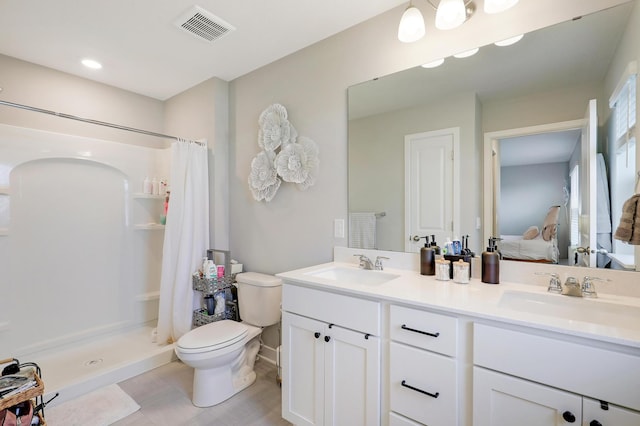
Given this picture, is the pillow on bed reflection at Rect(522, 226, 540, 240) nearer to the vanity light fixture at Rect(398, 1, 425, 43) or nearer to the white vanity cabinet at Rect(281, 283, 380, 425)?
the white vanity cabinet at Rect(281, 283, 380, 425)

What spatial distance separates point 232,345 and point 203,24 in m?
2.07

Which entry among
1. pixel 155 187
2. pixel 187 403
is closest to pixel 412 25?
pixel 187 403

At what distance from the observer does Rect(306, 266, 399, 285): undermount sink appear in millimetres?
1684

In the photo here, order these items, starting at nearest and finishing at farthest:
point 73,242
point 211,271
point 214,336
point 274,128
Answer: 1. point 214,336
2. point 274,128
3. point 211,271
4. point 73,242

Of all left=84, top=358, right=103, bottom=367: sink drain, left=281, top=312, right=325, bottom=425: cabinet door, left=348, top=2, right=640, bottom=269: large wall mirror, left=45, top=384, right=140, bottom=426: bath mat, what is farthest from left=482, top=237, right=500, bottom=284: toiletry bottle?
left=84, top=358, right=103, bottom=367: sink drain

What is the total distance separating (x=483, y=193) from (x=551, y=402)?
0.93 meters

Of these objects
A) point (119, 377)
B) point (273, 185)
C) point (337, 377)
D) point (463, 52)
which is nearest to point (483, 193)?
point (463, 52)

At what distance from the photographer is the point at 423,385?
115 centimetres

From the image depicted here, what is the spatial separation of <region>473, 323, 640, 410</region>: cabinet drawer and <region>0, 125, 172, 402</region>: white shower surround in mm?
2411

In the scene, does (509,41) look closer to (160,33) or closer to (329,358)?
(329,358)

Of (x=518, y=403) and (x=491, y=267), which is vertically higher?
(x=491, y=267)

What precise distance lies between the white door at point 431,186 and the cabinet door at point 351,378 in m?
0.67

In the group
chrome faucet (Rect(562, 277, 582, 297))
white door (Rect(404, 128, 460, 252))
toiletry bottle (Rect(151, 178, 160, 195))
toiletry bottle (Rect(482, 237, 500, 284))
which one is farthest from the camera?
toiletry bottle (Rect(151, 178, 160, 195))


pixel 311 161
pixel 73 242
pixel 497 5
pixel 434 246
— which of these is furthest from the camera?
pixel 73 242
